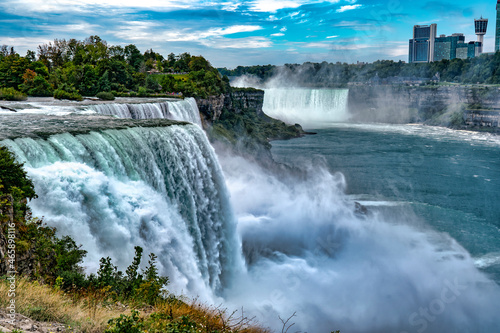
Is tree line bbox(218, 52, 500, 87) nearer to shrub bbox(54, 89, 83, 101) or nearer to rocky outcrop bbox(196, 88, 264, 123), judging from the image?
rocky outcrop bbox(196, 88, 264, 123)

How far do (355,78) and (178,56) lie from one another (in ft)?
275

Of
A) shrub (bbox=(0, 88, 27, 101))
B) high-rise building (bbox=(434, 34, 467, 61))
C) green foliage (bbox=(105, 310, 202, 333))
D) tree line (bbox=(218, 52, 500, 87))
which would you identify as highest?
high-rise building (bbox=(434, 34, 467, 61))

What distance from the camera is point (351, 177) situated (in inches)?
1545

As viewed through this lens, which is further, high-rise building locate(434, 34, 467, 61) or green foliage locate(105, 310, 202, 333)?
high-rise building locate(434, 34, 467, 61)

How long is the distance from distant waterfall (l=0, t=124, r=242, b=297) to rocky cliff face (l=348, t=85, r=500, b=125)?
245ft

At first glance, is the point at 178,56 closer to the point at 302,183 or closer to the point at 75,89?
the point at 75,89

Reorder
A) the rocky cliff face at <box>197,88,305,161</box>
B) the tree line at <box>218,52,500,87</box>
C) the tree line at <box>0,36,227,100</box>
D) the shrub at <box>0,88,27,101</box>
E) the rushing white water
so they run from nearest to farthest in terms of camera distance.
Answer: the rushing white water < the shrub at <box>0,88,27,101</box> < the tree line at <box>0,36,227,100</box> < the rocky cliff face at <box>197,88,305,161</box> < the tree line at <box>218,52,500,87</box>

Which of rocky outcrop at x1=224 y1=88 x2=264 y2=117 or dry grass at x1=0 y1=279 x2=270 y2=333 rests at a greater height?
rocky outcrop at x1=224 y1=88 x2=264 y2=117

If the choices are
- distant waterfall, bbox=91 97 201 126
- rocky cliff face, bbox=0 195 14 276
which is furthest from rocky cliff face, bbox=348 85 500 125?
rocky cliff face, bbox=0 195 14 276

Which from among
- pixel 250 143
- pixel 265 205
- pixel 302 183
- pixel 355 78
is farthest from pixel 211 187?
pixel 355 78

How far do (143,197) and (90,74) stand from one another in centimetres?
2759

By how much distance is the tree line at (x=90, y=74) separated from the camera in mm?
33344

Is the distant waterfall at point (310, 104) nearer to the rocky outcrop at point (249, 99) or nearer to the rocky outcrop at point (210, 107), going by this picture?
the rocky outcrop at point (249, 99)

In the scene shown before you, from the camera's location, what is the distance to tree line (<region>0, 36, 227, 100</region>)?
33.3m
